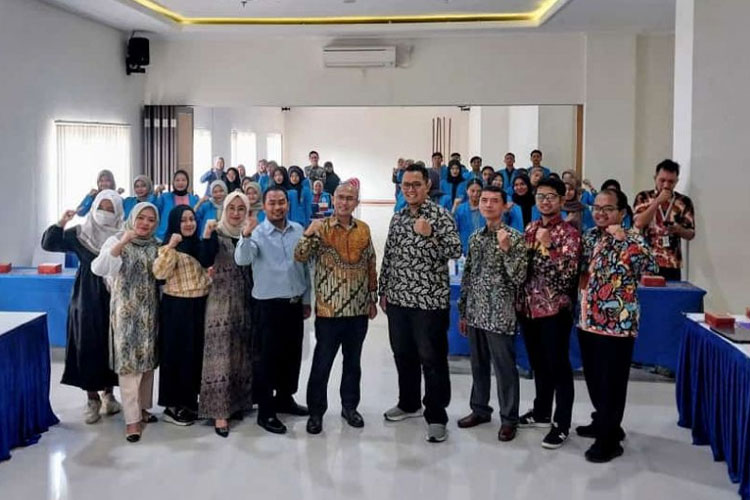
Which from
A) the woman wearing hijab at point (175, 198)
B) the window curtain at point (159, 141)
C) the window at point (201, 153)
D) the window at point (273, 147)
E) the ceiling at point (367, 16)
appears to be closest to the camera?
the woman wearing hijab at point (175, 198)

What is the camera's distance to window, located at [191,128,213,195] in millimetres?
13406

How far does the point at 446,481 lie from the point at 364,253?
4.21ft

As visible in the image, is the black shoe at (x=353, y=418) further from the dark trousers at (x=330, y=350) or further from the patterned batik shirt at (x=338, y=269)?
the patterned batik shirt at (x=338, y=269)

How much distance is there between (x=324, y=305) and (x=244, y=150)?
43.0 feet

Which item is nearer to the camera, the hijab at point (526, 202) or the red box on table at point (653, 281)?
the red box on table at point (653, 281)

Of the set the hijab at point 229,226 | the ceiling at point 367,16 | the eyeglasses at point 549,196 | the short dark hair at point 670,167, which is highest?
the ceiling at point 367,16

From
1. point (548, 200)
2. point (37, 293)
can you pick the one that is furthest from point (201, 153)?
point (548, 200)

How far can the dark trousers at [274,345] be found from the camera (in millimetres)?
4148

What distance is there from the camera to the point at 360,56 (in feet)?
33.0

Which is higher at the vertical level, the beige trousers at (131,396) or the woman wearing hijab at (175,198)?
the woman wearing hijab at (175,198)

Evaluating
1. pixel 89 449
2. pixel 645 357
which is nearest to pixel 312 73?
pixel 645 357

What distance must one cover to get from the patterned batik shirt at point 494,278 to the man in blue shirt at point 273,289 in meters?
0.95

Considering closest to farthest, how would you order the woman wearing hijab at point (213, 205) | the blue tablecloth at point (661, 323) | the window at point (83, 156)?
the blue tablecloth at point (661, 323), the woman wearing hijab at point (213, 205), the window at point (83, 156)

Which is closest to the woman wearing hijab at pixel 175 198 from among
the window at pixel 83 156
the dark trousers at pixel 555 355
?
the window at pixel 83 156
